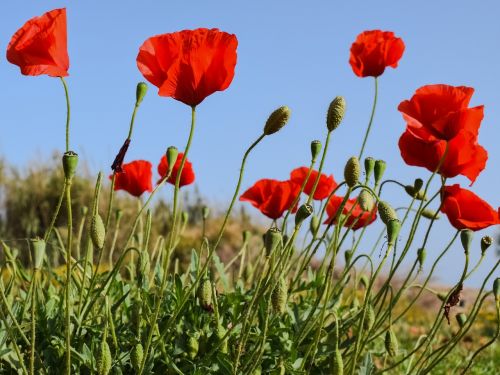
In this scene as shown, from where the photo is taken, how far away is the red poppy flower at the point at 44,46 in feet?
5.58

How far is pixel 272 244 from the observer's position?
1642 mm

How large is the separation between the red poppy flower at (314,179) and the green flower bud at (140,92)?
811mm

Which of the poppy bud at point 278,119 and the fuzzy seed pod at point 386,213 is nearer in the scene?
the poppy bud at point 278,119

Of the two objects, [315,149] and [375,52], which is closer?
[315,149]

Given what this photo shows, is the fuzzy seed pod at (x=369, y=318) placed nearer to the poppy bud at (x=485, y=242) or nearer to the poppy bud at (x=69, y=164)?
the poppy bud at (x=485, y=242)

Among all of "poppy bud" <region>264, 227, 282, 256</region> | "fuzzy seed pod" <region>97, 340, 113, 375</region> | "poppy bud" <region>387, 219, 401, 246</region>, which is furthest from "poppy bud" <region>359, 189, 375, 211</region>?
"fuzzy seed pod" <region>97, 340, 113, 375</region>

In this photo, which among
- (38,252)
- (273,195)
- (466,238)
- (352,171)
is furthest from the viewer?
(273,195)

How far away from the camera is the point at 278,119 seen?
155cm

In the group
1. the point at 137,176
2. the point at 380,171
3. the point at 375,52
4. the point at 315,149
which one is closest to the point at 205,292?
the point at 315,149

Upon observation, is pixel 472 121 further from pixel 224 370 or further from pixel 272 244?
pixel 224 370

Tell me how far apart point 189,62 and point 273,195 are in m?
0.81

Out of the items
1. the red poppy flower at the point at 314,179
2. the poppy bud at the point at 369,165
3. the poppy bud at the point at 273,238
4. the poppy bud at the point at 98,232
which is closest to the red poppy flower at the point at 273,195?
the red poppy flower at the point at 314,179

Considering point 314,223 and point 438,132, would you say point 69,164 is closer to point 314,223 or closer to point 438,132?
point 438,132

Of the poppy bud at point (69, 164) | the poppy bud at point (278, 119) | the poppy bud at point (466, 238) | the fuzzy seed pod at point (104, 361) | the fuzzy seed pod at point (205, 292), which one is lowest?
the fuzzy seed pod at point (104, 361)
